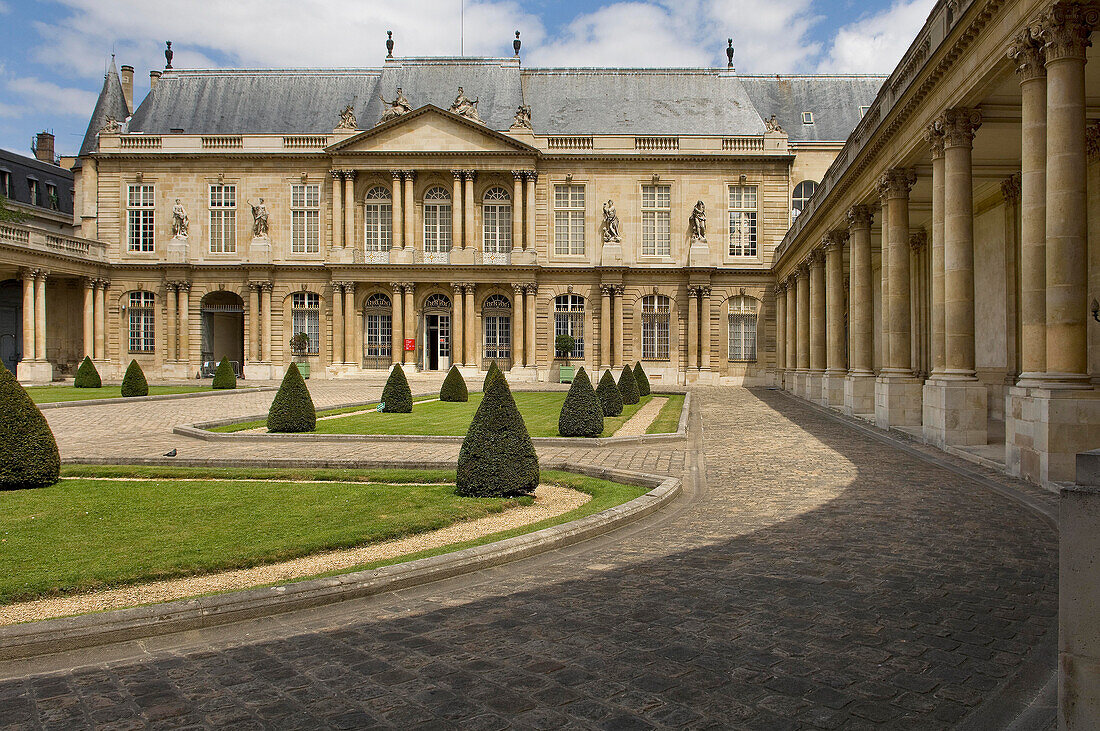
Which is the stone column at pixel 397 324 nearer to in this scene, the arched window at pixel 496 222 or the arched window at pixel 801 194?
the arched window at pixel 496 222

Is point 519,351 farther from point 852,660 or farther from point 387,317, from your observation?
point 852,660

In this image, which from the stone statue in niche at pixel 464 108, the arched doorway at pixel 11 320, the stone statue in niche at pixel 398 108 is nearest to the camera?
the stone statue in niche at pixel 398 108

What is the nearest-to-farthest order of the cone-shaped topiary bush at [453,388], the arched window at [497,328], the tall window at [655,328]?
the cone-shaped topiary bush at [453,388], the tall window at [655,328], the arched window at [497,328]

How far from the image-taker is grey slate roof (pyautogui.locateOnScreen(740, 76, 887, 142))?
45406mm

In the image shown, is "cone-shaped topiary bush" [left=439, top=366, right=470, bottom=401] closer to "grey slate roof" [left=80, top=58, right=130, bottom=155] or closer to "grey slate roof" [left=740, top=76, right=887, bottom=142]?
"grey slate roof" [left=740, top=76, right=887, bottom=142]

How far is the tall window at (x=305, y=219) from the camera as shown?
140ft

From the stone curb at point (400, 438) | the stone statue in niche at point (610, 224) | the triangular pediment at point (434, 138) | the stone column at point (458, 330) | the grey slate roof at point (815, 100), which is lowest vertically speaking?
the stone curb at point (400, 438)

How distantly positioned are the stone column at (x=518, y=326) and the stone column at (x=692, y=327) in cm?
960

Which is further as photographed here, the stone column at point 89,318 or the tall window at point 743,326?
the tall window at point 743,326

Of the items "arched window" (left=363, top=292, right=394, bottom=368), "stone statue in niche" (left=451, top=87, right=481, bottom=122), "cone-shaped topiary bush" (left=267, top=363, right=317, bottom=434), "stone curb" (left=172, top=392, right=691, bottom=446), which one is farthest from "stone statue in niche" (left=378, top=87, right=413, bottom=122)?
"stone curb" (left=172, top=392, right=691, bottom=446)

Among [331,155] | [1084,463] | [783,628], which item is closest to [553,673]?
[783,628]

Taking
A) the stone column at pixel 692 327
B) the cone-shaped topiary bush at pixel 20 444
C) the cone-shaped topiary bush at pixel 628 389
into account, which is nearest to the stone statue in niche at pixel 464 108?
the stone column at pixel 692 327

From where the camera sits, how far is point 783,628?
15.5ft

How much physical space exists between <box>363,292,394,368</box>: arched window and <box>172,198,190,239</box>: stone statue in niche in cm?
1170
